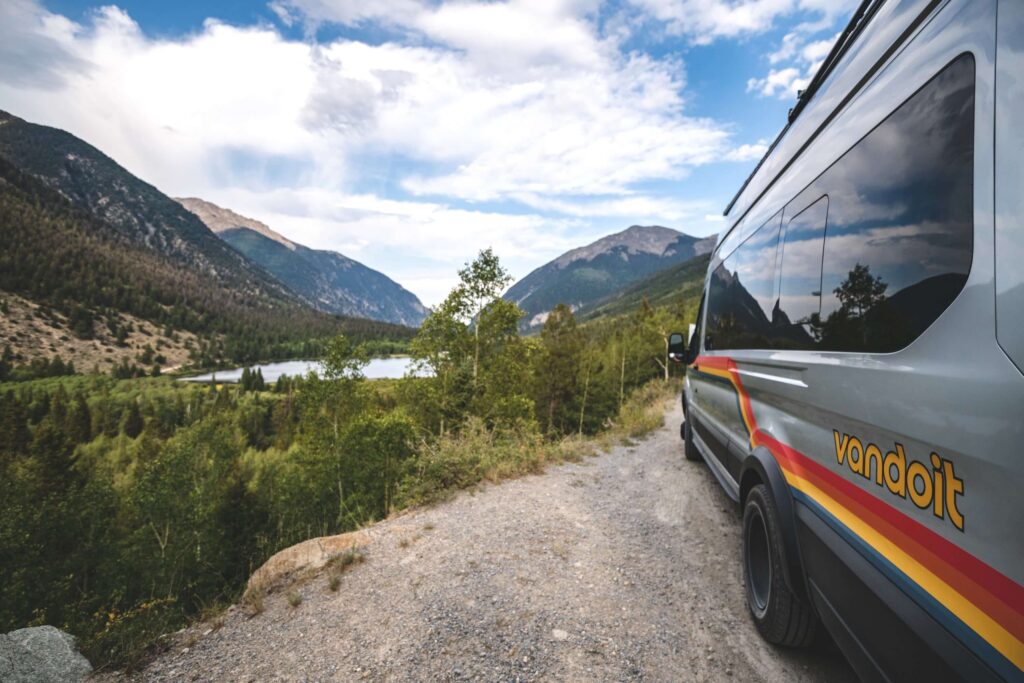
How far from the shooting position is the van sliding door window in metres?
1.38

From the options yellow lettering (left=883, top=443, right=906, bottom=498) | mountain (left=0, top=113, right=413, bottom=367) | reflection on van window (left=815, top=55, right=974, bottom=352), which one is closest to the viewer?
reflection on van window (left=815, top=55, right=974, bottom=352)

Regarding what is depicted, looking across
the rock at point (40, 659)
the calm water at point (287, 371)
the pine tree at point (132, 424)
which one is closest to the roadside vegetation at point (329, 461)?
the rock at point (40, 659)

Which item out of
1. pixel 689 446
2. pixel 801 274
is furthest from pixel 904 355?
pixel 689 446

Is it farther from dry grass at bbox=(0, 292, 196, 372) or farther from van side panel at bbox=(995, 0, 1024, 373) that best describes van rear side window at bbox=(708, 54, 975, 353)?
dry grass at bbox=(0, 292, 196, 372)

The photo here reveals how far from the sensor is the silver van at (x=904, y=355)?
46.0 inches

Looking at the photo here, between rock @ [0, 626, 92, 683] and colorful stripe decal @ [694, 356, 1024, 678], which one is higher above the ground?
colorful stripe decal @ [694, 356, 1024, 678]

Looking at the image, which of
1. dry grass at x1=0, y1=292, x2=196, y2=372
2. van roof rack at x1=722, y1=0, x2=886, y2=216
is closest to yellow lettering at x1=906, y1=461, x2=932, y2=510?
van roof rack at x1=722, y1=0, x2=886, y2=216

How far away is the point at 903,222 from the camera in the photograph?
1.65 metres

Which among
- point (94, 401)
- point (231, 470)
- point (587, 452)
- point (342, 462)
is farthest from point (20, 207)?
point (587, 452)

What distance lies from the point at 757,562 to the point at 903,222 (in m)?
2.55

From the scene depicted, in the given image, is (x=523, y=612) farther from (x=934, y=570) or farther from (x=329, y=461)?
(x=329, y=461)

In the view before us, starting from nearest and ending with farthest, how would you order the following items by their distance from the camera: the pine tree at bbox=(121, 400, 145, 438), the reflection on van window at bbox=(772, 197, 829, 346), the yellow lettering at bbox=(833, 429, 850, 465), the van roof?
1. the yellow lettering at bbox=(833, 429, 850, 465)
2. the van roof
3. the reflection on van window at bbox=(772, 197, 829, 346)
4. the pine tree at bbox=(121, 400, 145, 438)

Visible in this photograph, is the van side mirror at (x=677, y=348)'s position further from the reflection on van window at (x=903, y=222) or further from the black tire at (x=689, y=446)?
the reflection on van window at (x=903, y=222)

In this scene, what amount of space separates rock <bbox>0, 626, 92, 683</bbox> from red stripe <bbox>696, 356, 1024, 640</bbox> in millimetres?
4621
